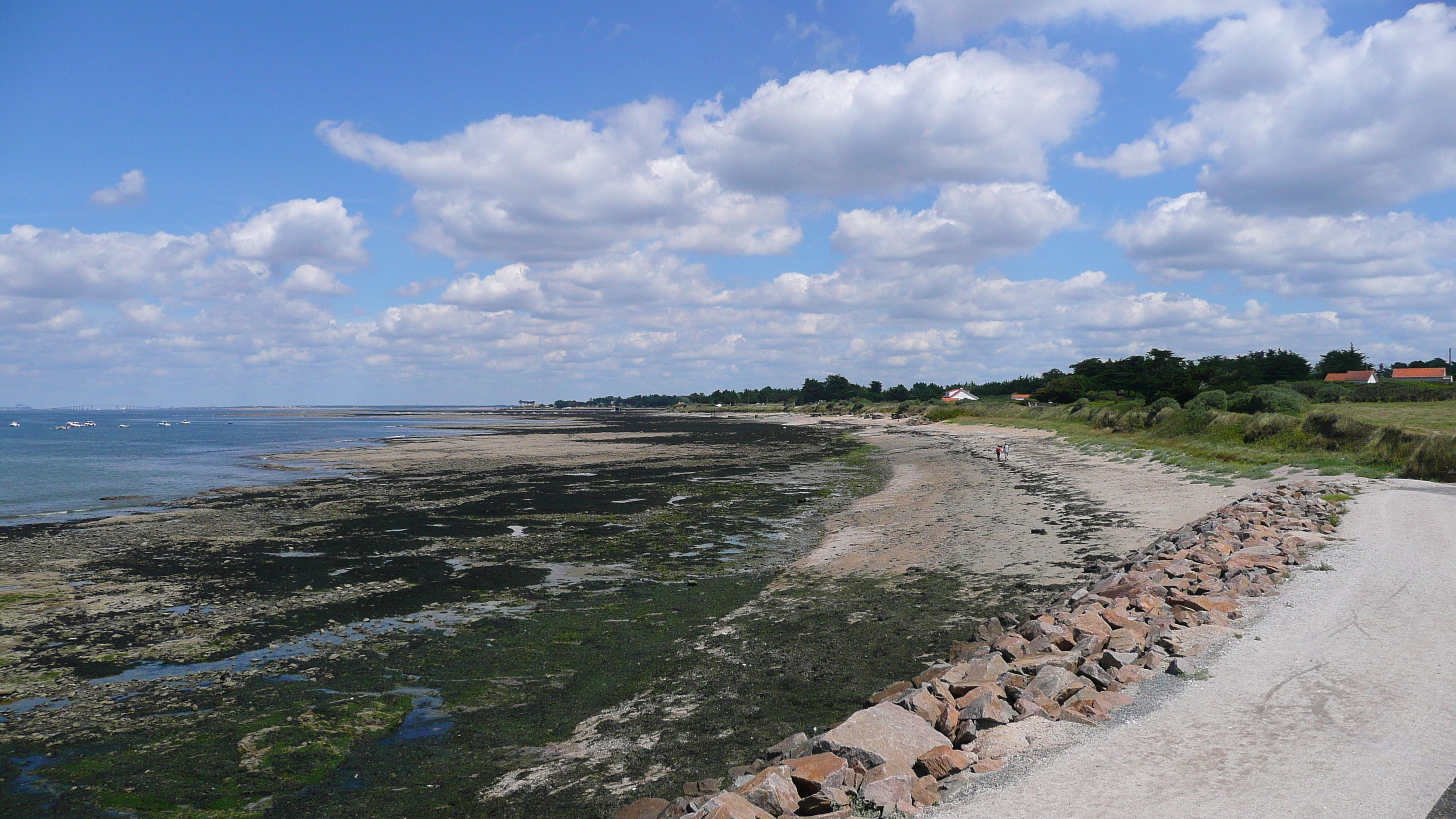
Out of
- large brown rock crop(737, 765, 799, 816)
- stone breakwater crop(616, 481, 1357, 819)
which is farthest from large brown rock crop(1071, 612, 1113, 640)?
large brown rock crop(737, 765, 799, 816)

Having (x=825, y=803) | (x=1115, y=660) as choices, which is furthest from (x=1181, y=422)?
(x=825, y=803)

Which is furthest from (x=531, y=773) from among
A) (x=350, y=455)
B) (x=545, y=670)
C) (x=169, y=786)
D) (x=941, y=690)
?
(x=350, y=455)

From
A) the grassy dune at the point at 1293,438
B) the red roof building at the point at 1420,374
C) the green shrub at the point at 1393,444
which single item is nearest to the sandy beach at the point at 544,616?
the grassy dune at the point at 1293,438

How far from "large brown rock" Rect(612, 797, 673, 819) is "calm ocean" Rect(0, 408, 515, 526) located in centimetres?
3093

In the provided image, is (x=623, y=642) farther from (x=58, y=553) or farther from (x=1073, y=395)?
(x=1073, y=395)

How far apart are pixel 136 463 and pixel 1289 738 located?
66.1 meters

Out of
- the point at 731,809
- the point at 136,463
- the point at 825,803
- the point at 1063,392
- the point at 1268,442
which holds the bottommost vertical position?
the point at 136,463

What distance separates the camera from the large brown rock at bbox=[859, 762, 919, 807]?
5.52m

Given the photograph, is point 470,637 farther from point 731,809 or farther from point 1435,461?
point 1435,461

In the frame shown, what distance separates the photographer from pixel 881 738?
6434 millimetres

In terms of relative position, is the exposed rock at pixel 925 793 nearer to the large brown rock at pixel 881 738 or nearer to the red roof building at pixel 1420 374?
the large brown rock at pixel 881 738

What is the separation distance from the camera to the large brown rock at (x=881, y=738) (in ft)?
20.3

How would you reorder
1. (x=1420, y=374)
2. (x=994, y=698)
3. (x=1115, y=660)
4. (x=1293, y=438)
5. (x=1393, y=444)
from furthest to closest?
(x=1420, y=374) → (x=1293, y=438) → (x=1393, y=444) → (x=1115, y=660) → (x=994, y=698)

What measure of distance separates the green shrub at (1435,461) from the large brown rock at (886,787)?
24.9 meters
